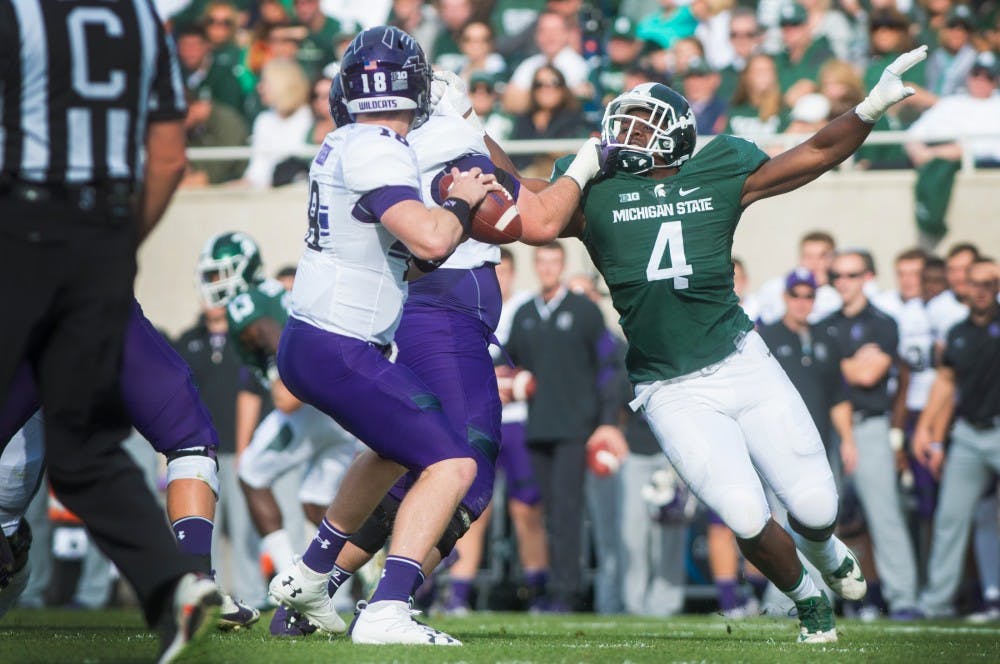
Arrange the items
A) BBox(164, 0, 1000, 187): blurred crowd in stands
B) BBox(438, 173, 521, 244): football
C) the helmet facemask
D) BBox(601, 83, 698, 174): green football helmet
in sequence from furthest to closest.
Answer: BBox(164, 0, 1000, 187): blurred crowd in stands → the helmet facemask → BBox(601, 83, 698, 174): green football helmet → BBox(438, 173, 521, 244): football

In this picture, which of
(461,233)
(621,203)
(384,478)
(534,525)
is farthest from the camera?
(534,525)

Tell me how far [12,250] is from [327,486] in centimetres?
513

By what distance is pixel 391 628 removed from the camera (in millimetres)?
5629

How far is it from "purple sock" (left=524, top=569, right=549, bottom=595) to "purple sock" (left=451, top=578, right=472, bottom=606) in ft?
1.53

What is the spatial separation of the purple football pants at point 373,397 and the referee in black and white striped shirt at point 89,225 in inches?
41.0

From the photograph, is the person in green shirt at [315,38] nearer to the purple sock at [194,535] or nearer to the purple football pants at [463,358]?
the purple football pants at [463,358]

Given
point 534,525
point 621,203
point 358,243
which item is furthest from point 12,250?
point 534,525

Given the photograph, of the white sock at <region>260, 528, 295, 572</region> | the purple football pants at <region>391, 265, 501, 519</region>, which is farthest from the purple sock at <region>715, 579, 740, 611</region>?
the purple football pants at <region>391, 265, 501, 519</region>

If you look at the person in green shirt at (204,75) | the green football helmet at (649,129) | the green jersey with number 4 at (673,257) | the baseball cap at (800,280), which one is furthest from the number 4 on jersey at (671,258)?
the person in green shirt at (204,75)

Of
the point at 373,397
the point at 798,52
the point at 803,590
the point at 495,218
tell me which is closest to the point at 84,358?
the point at 373,397

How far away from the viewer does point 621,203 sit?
6.78 m

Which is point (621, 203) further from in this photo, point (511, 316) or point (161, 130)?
point (511, 316)

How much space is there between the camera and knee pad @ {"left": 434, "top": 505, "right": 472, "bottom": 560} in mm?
6375

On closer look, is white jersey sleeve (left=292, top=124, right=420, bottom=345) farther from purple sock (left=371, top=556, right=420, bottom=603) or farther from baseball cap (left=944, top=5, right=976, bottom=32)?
baseball cap (left=944, top=5, right=976, bottom=32)
